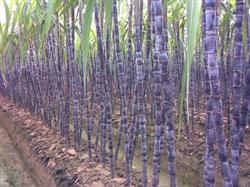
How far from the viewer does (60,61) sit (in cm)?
255

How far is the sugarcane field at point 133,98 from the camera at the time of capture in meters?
1.02

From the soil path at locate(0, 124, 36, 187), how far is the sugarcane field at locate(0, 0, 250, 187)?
11 millimetres

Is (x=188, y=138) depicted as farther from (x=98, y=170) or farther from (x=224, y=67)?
(x=98, y=170)

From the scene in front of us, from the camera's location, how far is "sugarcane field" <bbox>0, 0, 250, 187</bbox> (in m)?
1.02

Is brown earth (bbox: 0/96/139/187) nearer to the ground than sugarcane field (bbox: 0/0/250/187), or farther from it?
nearer to the ground

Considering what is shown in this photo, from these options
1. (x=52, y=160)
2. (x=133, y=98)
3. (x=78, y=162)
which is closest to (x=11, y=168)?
(x=52, y=160)

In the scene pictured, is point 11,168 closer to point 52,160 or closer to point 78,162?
point 52,160

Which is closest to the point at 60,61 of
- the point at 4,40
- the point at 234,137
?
the point at 4,40

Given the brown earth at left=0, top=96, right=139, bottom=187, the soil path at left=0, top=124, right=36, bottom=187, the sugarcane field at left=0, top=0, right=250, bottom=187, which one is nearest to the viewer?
the sugarcane field at left=0, top=0, right=250, bottom=187

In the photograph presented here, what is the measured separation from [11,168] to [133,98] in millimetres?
1760

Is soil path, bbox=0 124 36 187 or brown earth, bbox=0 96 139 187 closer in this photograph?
brown earth, bbox=0 96 139 187

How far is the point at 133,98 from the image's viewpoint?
1709 millimetres

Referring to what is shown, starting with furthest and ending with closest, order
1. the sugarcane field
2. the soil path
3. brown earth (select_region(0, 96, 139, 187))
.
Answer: the soil path
brown earth (select_region(0, 96, 139, 187))
the sugarcane field

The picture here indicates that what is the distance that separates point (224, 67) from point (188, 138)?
0.53 m
